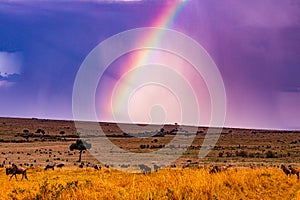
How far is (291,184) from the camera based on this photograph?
19516mm

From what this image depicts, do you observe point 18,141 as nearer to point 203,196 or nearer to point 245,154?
point 245,154

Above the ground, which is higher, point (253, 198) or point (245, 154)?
point (245, 154)

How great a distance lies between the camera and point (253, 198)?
51.2 ft

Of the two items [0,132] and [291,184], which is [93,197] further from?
[0,132]

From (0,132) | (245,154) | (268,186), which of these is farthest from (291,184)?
(0,132)

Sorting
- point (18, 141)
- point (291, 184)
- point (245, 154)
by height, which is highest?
point (18, 141)

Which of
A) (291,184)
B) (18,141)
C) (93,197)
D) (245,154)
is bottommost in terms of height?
(93,197)

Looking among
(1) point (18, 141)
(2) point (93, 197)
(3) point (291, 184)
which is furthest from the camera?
(1) point (18, 141)

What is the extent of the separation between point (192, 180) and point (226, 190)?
1306mm

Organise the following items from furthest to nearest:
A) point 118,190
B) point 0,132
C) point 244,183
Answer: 1. point 0,132
2. point 244,183
3. point 118,190

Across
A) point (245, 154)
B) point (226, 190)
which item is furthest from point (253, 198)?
point (245, 154)

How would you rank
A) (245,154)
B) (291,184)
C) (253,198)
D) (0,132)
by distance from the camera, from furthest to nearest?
(0,132) → (245,154) → (291,184) → (253,198)

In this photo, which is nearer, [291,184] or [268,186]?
[268,186]

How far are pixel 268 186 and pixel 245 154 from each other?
61470 mm
